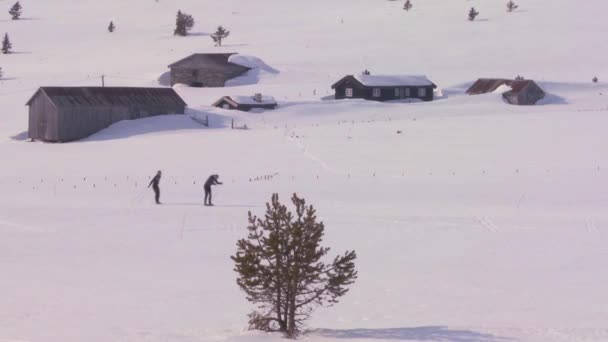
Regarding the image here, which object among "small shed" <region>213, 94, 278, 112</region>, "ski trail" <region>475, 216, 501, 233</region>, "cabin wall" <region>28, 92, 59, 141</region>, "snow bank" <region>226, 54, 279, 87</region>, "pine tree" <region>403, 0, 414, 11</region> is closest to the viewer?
"ski trail" <region>475, 216, 501, 233</region>

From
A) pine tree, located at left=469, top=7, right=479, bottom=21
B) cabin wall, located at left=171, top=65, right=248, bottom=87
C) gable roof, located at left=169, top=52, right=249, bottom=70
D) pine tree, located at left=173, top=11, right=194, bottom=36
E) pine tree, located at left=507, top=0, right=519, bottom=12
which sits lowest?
cabin wall, located at left=171, top=65, right=248, bottom=87

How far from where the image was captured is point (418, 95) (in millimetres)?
60094

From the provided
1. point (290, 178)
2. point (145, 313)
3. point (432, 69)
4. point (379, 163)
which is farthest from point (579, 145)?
point (432, 69)

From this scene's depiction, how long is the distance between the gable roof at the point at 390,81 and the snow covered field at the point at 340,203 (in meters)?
1.82

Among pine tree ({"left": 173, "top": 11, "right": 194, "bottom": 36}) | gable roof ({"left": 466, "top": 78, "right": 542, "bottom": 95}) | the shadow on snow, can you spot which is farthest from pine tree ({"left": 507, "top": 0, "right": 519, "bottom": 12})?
the shadow on snow

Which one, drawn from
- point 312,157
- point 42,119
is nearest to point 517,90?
point 312,157

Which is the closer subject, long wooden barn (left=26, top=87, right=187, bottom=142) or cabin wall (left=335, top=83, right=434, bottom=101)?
long wooden barn (left=26, top=87, right=187, bottom=142)

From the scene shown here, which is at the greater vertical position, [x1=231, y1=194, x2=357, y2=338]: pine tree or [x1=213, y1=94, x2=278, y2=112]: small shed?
[x1=213, y1=94, x2=278, y2=112]: small shed

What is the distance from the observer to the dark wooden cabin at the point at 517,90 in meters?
56.1

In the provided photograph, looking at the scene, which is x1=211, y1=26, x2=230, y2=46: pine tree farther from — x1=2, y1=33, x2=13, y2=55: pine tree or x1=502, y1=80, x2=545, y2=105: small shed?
x1=502, y1=80, x2=545, y2=105: small shed

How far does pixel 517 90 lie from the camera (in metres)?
56.2

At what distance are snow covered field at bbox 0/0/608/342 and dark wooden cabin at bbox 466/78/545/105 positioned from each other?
877mm

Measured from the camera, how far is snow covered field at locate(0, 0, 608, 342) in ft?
43.7

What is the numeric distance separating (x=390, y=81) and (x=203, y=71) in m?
12.1
